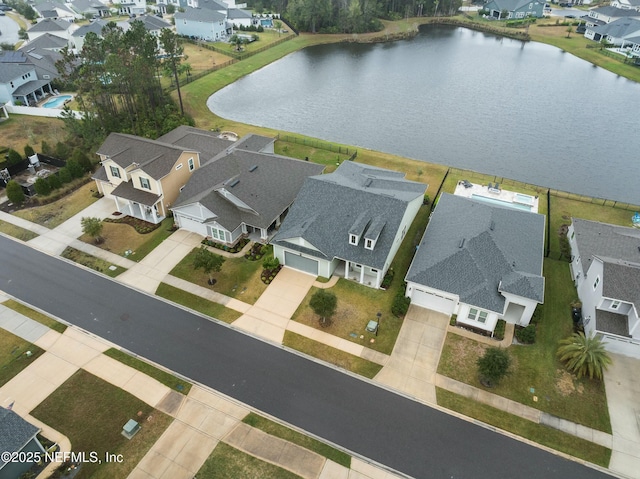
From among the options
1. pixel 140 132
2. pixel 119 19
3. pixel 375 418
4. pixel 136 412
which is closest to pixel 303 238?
pixel 375 418

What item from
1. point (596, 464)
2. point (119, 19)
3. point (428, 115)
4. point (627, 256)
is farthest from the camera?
point (119, 19)

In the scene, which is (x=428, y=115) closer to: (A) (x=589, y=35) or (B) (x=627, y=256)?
(B) (x=627, y=256)

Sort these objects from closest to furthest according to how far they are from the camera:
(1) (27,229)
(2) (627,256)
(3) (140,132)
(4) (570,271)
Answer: (2) (627,256)
(4) (570,271)
(1) (27,229)
(3) (140,132)

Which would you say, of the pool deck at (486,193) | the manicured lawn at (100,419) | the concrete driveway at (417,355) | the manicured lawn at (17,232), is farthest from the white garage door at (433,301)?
the manicured lawn at (17,232)

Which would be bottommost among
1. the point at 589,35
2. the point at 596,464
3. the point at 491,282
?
the point at 596,464

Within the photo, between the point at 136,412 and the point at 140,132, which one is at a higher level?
the point at 140,132

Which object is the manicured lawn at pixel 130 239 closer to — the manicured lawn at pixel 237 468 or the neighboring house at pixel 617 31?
the manicured lawn at pixel 237 468

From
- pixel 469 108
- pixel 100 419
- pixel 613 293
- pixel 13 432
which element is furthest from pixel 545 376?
pixel 469 108
